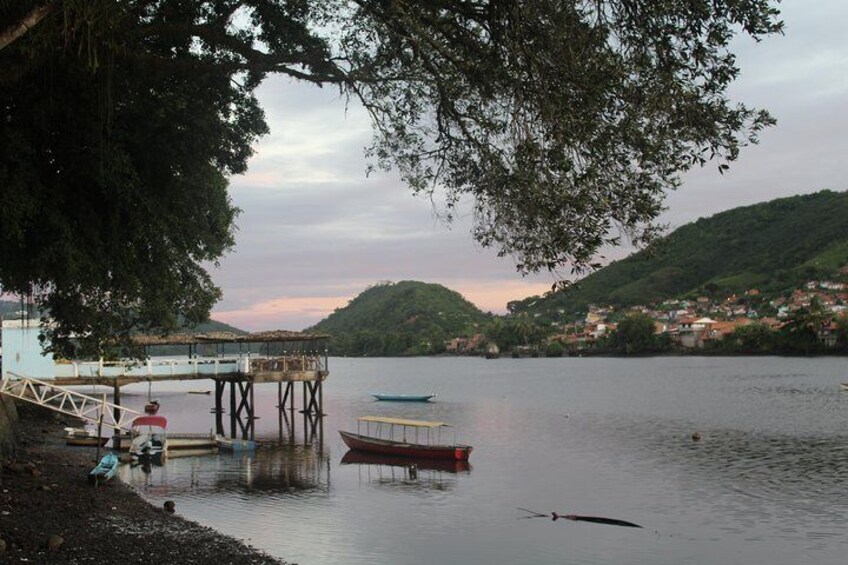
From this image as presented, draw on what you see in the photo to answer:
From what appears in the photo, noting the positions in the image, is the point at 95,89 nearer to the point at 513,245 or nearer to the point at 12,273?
the point at 12,273

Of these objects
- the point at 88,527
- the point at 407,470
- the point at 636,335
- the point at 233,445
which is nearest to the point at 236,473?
the point at 233,445

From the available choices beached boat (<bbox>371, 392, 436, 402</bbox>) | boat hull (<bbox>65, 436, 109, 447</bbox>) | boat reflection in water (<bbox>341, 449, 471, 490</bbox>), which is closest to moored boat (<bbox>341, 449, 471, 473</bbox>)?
boat reflection in water (<bbox>341, 449, 471, 490</bbox>)

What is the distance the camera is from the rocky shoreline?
560 inches

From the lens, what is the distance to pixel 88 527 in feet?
56.2

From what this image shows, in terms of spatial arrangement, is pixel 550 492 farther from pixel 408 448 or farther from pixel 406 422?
pixel 406 422

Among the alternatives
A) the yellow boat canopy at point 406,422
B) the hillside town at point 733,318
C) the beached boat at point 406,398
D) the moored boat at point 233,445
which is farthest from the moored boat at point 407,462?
the hillside town at point 733,318

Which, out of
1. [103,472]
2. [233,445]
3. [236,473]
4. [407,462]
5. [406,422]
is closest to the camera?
[103,472]

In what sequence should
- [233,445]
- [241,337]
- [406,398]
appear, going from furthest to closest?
[406,398]
[241,337]
[233,445]

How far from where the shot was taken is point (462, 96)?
1217 centimetres

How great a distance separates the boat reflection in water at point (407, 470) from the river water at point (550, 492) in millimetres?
161

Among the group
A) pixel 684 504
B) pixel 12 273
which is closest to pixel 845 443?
pixel 684 504

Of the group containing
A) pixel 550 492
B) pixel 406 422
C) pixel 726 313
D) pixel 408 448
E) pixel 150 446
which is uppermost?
pixel 726 313

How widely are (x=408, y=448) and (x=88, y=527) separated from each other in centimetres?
1884

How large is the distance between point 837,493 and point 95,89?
26.6 metres
